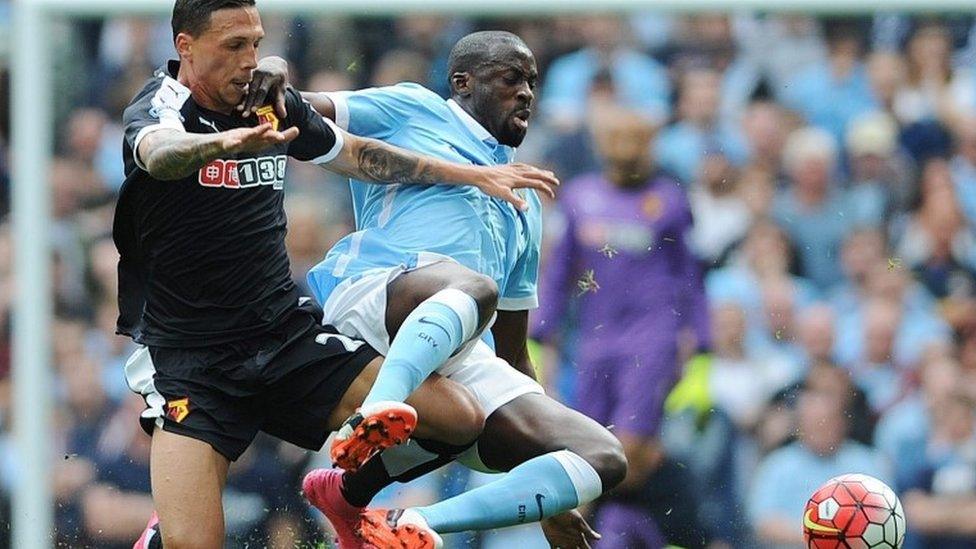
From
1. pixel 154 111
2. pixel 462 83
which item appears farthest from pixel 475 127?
pixel 154 111

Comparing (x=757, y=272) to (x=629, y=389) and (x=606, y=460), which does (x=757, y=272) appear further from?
(x=606, y=460)

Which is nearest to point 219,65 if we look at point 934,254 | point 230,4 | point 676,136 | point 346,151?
point 230,4

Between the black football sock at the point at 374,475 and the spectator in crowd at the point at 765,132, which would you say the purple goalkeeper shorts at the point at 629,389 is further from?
the black football sock at the point at 374,475

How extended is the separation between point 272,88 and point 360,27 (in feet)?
6.86

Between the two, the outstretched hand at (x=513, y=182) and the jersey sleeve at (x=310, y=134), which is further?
the outstretched hand at (x=513, y=182)

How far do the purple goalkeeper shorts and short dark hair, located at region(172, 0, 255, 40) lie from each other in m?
2.66

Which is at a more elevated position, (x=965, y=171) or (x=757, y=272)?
(x=965, y=171)

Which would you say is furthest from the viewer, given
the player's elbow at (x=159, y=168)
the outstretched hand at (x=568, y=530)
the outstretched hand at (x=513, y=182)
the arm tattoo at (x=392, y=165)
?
the outstretched hand at (x=568, y=530)

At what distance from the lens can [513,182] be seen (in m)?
5.46

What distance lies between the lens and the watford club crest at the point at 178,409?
5.04 metres

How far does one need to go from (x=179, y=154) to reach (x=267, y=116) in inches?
21.3

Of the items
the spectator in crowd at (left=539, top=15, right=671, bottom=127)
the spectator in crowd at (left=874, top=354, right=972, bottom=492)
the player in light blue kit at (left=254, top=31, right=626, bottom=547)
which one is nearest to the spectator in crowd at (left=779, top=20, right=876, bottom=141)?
the spectator in crowd at (left=539, top=15, right=671, bottom=127)

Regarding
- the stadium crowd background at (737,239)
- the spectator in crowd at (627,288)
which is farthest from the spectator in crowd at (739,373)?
the spectator in crowd at (627,288)

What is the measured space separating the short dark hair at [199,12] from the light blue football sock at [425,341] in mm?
951
